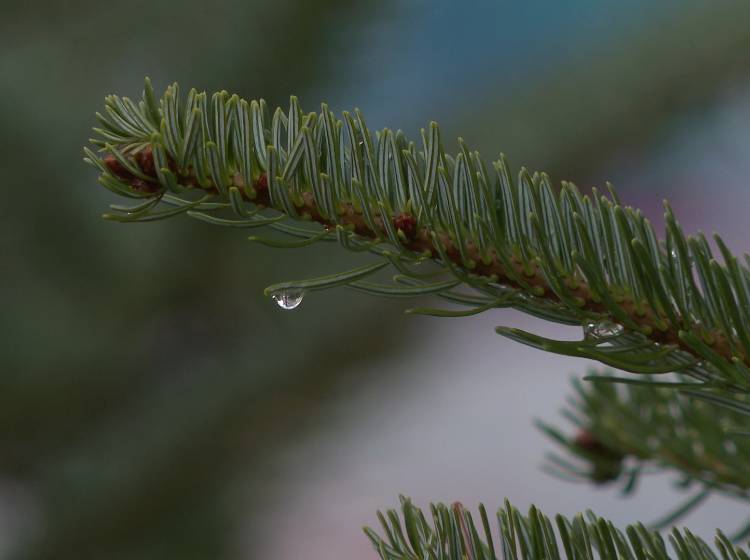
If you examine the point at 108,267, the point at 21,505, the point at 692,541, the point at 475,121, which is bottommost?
the point at 692,541

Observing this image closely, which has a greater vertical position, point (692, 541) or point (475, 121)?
point (475, 121)

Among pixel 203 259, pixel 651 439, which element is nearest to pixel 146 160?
pixel 651 439

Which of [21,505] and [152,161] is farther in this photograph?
[21,505]

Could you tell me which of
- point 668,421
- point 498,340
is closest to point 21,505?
point 668,421

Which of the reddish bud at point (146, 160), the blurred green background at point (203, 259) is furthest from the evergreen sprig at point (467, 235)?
the blurred green background at point (203, 259)

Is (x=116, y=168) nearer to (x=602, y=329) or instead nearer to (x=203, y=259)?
(x=602, y=329)

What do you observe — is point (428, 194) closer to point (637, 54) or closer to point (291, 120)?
point (291, 120)

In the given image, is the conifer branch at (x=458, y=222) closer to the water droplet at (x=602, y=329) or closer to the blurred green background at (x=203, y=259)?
the water droplet at (x=602, y=329)
